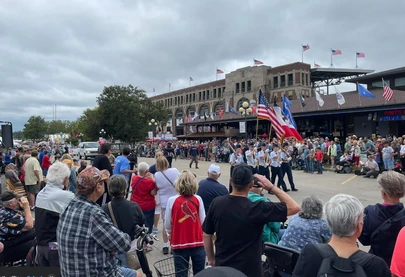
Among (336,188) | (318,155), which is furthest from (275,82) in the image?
(336,188)

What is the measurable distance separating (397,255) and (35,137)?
338 feet

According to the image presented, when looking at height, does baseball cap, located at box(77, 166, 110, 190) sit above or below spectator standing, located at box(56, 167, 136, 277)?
above

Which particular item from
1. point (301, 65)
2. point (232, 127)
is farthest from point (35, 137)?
point (301, 65)

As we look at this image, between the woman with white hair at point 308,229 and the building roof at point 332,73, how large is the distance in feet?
166

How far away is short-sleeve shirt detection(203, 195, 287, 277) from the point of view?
2.78 metres

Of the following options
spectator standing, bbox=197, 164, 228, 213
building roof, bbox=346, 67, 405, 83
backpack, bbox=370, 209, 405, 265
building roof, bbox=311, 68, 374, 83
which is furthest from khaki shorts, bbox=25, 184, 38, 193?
building roof, bbox=311, 68, 374, 83

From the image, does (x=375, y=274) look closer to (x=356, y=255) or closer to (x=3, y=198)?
(x=356, y=255)

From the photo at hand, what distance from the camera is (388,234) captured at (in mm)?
2932

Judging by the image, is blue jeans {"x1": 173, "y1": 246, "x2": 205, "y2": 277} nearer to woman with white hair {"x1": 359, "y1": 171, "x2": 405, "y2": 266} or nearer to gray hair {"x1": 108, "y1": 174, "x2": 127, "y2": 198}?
gray hair {"x1": 108, "y1": 174, "x2": 127, "y2": 198}

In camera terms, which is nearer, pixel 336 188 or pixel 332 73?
pixel 336 188

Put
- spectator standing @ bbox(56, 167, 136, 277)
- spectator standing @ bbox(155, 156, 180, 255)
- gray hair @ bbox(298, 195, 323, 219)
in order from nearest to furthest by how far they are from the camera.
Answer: spectator standing @ bbox(56, 167, 136, 277) < gray hair @ bbox(298, 195, 323, 219) < spectator standing @ bbox(155, 156, 180, 255)

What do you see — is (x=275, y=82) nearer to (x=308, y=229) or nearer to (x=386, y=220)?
(x=308, y=229)

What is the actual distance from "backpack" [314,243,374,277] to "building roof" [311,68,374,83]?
171 ft

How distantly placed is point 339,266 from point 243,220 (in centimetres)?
108
